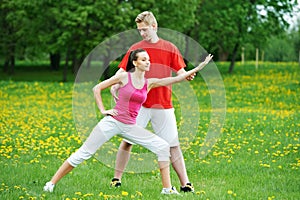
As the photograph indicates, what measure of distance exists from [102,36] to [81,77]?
65.0 feet

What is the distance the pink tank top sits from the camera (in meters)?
6.21

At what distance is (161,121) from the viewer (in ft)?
21.6

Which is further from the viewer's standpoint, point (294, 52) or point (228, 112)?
point (294, 52)

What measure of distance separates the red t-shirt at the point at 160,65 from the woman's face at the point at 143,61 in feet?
1.08

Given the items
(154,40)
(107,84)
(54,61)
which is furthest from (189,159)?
(54,61)

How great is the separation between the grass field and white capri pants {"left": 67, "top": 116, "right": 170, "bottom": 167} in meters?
0.49

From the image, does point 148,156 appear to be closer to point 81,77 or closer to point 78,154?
point 81,77

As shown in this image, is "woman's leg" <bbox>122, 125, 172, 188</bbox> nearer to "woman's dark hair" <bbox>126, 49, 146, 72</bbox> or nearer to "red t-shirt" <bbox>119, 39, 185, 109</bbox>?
"red t-shirt" <bbox>119, 39, 185, 109</bbox>

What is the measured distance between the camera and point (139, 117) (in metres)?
6.64

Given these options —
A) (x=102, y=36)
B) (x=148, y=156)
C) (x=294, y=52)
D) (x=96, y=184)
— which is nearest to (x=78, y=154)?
(x=96, y=184)

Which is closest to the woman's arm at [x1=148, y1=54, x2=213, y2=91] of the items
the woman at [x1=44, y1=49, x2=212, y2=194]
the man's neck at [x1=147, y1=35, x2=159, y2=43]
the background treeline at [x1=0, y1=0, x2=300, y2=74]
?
the woman at [x1=44, y1=49, x2=212, y2=194]

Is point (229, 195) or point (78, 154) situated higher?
point (78, 154)

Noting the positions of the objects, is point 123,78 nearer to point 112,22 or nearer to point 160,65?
point 160,65

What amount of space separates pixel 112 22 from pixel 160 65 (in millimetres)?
Result: 20181
